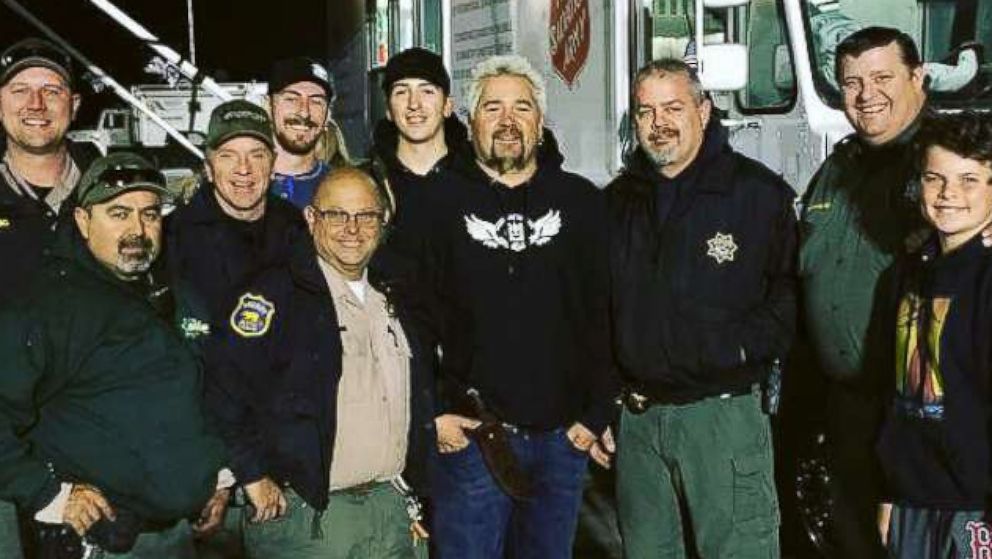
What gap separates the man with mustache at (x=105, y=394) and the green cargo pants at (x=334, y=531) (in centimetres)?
20

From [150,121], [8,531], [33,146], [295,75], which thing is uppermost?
[150,121]

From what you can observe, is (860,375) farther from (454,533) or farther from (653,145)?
(454,533)

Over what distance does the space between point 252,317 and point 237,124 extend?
780 mm

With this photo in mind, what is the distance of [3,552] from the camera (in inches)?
133

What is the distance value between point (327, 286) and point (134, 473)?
0.69 metres

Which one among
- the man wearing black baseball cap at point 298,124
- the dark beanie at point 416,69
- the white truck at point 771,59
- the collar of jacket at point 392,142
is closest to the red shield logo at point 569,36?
the white truck at point 771,59

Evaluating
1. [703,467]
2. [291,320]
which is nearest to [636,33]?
[703,467]

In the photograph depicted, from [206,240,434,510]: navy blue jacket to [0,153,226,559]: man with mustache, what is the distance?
Result: 0.23 ft

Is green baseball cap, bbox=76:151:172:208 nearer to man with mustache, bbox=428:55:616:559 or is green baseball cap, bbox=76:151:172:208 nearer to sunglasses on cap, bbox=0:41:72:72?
man with mustache, bbox=428:55:616:559

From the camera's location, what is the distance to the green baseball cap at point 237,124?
3.89 meters

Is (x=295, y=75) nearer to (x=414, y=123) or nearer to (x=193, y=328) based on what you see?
(x=414, y=123)

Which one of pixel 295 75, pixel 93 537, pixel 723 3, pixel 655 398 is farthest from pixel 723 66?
pixel 93 537

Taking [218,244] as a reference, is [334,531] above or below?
below

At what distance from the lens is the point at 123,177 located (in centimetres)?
335
